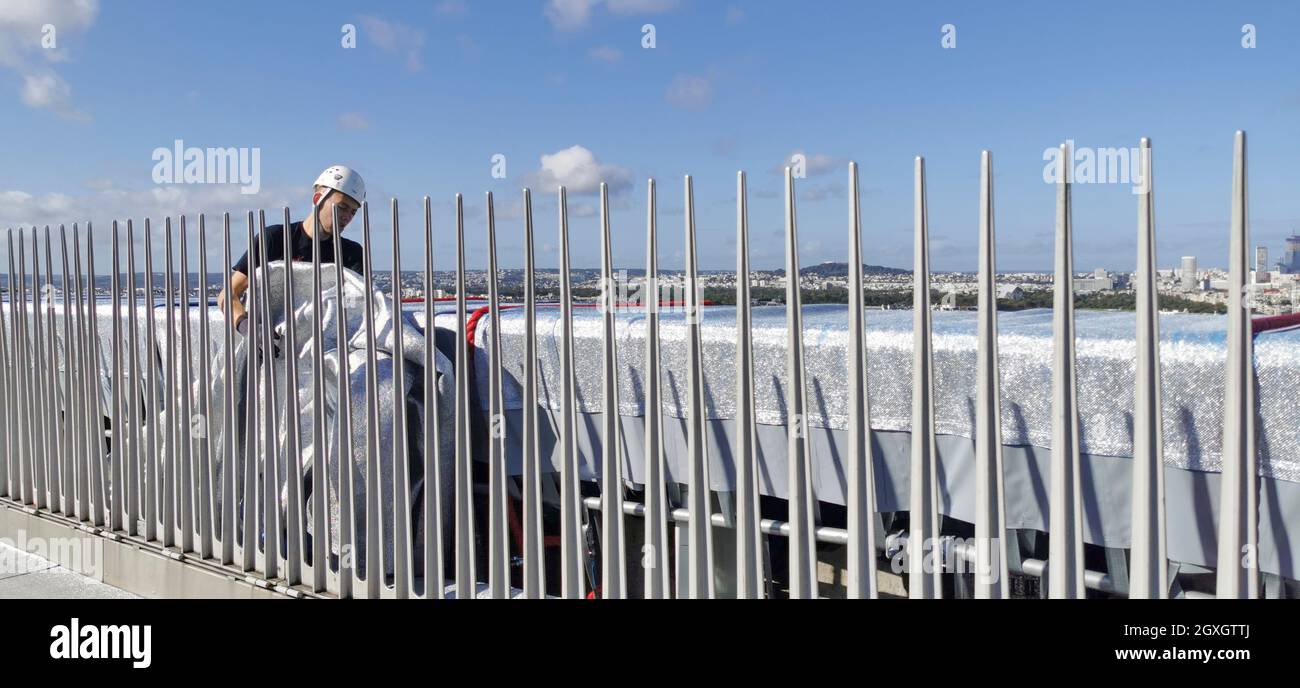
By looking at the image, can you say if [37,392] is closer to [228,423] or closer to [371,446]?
[228,423]

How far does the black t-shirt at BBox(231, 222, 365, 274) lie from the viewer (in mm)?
4180

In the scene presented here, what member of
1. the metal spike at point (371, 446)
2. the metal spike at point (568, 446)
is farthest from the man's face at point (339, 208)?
the metal spike at point (568, 446)

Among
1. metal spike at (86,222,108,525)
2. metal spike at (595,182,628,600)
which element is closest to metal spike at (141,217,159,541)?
metal spike at (86,222,108,525)

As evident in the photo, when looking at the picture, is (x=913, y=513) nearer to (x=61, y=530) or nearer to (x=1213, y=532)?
(x=1213, y=532)

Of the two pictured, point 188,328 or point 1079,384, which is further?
point 188,328

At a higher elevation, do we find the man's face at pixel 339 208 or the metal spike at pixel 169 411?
the man's face at pixel 339 208

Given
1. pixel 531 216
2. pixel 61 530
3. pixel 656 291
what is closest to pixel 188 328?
pixel 61 530

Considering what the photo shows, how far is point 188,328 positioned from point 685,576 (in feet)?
9.57

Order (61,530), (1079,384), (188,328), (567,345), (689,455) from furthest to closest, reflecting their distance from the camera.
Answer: (61,530) < (188,328) < (567,345) < (689,455) < (1079,384)

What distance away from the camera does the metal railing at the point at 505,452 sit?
2160 millimetres

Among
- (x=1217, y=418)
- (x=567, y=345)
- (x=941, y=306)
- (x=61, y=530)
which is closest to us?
(x=1217, y=418)

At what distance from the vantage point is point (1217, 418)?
2.14m

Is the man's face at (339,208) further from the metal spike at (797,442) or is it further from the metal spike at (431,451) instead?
the metal spike at (797,442)
